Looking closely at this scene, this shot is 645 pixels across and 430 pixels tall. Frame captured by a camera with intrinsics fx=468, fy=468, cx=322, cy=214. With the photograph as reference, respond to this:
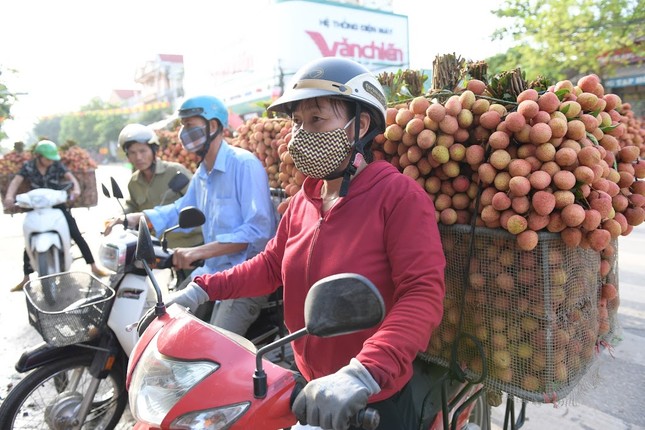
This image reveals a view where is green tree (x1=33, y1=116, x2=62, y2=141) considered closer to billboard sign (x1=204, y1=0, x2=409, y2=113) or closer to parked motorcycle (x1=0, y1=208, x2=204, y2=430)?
billboard sign (x1=204, y1=0, x2=409, y2=113)

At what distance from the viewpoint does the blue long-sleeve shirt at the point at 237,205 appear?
2.76 metres

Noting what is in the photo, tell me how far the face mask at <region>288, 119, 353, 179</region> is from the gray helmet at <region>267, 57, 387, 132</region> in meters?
0.13

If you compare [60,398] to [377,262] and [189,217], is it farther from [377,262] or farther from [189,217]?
[377,262]

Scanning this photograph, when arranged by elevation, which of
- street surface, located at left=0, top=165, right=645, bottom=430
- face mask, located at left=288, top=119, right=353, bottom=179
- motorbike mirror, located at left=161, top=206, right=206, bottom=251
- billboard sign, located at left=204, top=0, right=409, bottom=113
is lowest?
street surface, located at left=0, top=165, right=645, bottom=430

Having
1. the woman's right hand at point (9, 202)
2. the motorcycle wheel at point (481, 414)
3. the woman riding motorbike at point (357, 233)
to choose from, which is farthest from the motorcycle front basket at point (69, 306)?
the woman's right hand at point (9, 202)

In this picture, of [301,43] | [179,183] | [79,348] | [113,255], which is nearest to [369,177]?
[113,255]

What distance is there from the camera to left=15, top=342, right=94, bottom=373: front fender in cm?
254

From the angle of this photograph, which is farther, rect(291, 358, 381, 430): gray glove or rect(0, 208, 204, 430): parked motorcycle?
rect(0, 208, 204, 430): parked motorcycle

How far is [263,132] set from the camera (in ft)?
11.9

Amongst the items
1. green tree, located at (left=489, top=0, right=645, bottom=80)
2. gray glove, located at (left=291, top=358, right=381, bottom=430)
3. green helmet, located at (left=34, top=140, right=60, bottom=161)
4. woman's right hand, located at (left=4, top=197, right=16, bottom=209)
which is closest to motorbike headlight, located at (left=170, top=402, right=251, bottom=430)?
gray glove, located at (left=291, top=358, right=381, bottom=430)

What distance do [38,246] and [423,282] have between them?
5.30 metres

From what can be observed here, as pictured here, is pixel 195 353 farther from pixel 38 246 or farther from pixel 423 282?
pixel 38 246

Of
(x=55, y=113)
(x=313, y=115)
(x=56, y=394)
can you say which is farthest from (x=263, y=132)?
(x=55, y=113)

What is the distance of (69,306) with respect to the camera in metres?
2.63
